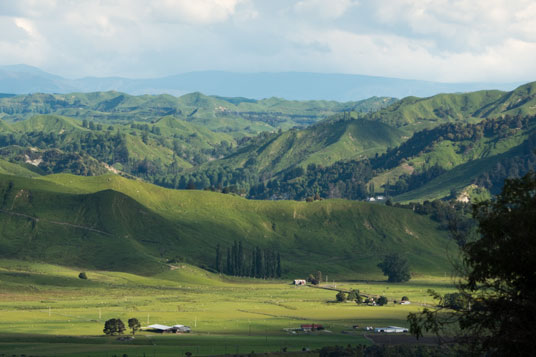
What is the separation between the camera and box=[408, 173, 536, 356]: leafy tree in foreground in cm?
4212

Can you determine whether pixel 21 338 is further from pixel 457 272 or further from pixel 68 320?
pixel 457 272

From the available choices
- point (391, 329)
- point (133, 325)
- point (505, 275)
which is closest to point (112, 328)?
point (133, 325)

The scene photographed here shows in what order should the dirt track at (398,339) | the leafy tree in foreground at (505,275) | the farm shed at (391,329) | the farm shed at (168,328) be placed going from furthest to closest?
the farm shed at (391,329) < the farm shed at (168,328) < the dirt track at (398,339) < the leafy tree in foreground at (505,275)

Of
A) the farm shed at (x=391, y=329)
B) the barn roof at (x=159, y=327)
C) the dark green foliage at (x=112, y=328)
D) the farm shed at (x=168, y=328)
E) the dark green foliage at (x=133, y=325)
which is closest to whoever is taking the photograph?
the dark green foliage at (x=112, y=328)

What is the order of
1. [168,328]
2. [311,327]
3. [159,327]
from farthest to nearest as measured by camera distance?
1. [311,327]
2. [159,327]
3. [168,328]

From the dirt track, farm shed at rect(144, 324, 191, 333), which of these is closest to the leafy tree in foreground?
the dirt track

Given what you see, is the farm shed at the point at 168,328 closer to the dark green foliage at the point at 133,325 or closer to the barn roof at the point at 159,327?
the barn roof at the point at 159,327

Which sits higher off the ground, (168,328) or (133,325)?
(133,325)

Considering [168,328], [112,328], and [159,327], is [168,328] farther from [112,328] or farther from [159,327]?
[112,328]

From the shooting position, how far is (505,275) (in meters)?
44.8

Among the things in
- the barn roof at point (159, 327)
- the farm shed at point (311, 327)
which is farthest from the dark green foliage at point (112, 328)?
the farm shed at point (311, 327)

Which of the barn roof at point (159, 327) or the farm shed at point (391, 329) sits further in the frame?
the farm shed at point (391, 329)

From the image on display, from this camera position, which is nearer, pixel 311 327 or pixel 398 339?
pixel 398 339

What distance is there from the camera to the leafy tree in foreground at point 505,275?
138 feet
